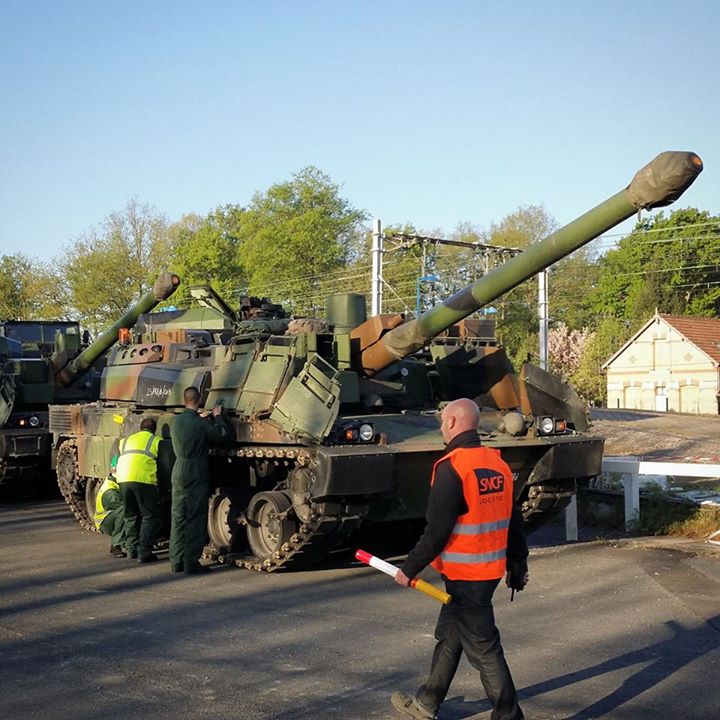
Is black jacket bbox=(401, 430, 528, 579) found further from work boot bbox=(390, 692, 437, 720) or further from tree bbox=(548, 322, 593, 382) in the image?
tree bbox=(548, 322, 593, 382)

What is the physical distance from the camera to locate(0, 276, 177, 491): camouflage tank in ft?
48.4

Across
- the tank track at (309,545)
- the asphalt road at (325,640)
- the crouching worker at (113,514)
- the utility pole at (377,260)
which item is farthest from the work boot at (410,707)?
the utility pole at (377,260)

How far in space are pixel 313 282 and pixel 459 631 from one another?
4267 centimetres

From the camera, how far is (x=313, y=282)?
47.2 m

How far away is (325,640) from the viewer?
6977mm

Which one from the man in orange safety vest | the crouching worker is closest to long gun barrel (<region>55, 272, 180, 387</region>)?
the crouching worker

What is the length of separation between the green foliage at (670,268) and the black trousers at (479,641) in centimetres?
5588

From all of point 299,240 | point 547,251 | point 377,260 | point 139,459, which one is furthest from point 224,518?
point 299,240

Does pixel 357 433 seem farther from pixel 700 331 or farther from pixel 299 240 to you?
pixel 700 331

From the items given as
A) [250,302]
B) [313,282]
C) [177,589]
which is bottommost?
[177,589]

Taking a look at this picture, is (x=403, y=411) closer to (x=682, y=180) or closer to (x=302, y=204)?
(x=682, y=180)

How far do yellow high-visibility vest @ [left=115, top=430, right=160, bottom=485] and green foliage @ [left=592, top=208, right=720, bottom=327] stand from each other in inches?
2036

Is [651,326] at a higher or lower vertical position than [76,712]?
higher

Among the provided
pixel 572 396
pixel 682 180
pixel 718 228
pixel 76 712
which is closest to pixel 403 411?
pixel 572 396
